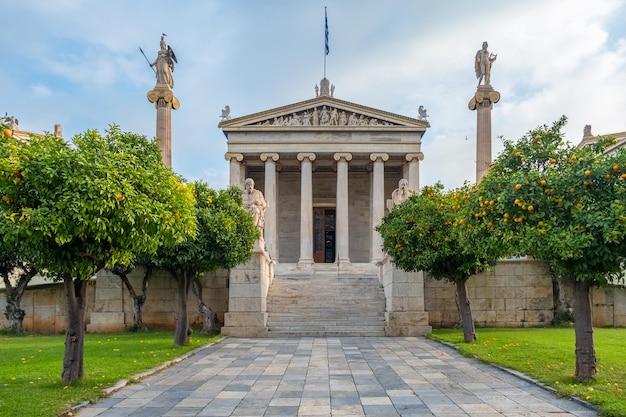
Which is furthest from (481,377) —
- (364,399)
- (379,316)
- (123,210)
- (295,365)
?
(379,316)

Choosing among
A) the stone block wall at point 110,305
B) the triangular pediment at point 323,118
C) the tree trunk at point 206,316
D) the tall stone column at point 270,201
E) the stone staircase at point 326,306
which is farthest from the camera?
the triangular pediment at point 323,118

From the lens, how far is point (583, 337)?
10469 mm

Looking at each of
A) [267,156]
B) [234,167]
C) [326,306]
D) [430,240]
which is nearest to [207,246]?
[430,240]

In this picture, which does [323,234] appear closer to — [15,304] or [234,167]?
[234,167]

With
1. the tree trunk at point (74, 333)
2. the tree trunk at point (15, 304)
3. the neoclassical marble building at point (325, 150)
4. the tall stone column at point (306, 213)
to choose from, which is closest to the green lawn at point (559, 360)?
the tree trunk at point (74, 333)

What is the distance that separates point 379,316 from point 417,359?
897 centimetres

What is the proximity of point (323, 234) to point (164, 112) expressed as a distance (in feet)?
47.6

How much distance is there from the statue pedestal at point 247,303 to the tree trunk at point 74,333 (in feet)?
37.6

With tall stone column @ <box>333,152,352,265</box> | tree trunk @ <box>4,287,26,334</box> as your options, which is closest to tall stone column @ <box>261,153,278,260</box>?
tall stone column @ <box>333,152,352,265</box>

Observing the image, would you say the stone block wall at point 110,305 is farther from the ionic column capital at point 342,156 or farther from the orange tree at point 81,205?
the ionic column capital at point 342,156

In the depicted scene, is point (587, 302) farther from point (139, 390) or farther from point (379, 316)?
point (379, 316)

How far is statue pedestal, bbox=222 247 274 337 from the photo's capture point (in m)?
21.9

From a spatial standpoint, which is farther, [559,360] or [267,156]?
[267,156]

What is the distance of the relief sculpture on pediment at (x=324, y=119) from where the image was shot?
39656 millimetres
